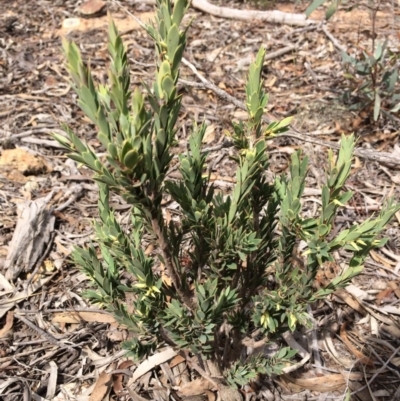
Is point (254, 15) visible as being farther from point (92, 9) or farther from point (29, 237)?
point (29, 237)

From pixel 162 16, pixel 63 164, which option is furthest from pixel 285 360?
pixel 63 164

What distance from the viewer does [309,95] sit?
362 centimetres

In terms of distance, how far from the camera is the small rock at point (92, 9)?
195 inches

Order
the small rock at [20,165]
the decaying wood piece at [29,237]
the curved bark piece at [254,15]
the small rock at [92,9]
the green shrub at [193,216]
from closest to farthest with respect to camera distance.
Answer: the green shrub at [193,216]
the decaying wood piece at [29,237]
the small rock at [20,165]
the curved bark piece at [254,15]
the small rock at [92,9]

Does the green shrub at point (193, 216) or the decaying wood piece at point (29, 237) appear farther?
the decaying wood piece at point (29, 237)

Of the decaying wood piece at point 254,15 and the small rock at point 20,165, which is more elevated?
the decaying wood piece at point 254,15

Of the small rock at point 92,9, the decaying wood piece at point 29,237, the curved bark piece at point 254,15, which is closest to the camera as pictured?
the decaying wood piece at point 29,237

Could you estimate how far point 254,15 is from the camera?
15.3 ft

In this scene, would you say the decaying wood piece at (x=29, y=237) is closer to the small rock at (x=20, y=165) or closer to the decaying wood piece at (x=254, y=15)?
the small rock at (x=20, y=165)

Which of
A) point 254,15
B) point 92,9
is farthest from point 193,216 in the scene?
point 92,9

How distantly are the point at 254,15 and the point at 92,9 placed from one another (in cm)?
175

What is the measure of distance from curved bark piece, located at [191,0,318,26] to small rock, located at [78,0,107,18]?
40.4 inches

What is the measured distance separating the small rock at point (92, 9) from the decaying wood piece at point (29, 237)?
301cm

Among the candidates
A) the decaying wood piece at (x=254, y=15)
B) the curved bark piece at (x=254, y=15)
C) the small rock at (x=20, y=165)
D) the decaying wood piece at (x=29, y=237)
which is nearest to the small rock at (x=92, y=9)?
the decaying wood piece at (x=254, y=15)
